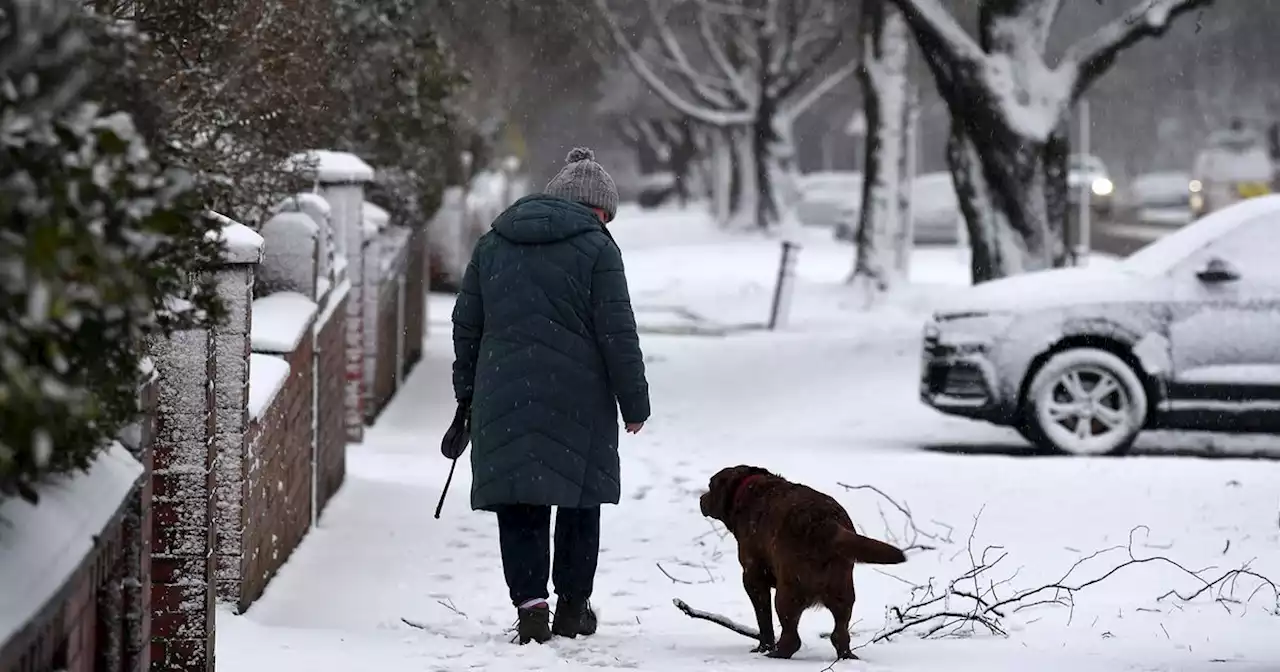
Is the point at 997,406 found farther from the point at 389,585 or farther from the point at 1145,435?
the point at 389,585

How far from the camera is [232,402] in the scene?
6102 mm

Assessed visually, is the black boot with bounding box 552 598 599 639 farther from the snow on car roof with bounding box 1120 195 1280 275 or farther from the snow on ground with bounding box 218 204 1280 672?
the snow on car roof with bounding box 1120 195 1280 275

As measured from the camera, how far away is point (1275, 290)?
11469 mm

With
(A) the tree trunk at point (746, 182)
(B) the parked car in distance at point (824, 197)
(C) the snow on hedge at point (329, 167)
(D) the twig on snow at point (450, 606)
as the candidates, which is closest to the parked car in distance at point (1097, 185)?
(B) the parked car in distance at point (824, 197)

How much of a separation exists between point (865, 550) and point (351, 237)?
6.42m

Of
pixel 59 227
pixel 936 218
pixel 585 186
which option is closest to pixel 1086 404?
pixel 585 186

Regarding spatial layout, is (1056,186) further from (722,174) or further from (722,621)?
(722,174)

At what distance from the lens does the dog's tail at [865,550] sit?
17.8 feet

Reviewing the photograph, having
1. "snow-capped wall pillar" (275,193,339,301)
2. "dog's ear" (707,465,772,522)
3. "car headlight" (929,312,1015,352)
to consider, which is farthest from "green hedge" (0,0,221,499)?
"car headlight" (929,312,1015,352)

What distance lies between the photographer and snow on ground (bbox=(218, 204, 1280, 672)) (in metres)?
5.98

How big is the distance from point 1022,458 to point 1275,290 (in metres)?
1.94

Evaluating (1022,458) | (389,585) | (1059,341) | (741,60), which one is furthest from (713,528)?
(741,60)

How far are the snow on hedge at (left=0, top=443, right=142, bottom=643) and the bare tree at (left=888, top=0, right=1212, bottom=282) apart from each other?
1240 cm

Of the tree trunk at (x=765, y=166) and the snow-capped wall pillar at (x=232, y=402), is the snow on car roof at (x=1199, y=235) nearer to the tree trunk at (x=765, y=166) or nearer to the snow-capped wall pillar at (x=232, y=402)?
the snow-capped wall pillar at (x=232, y=402)
